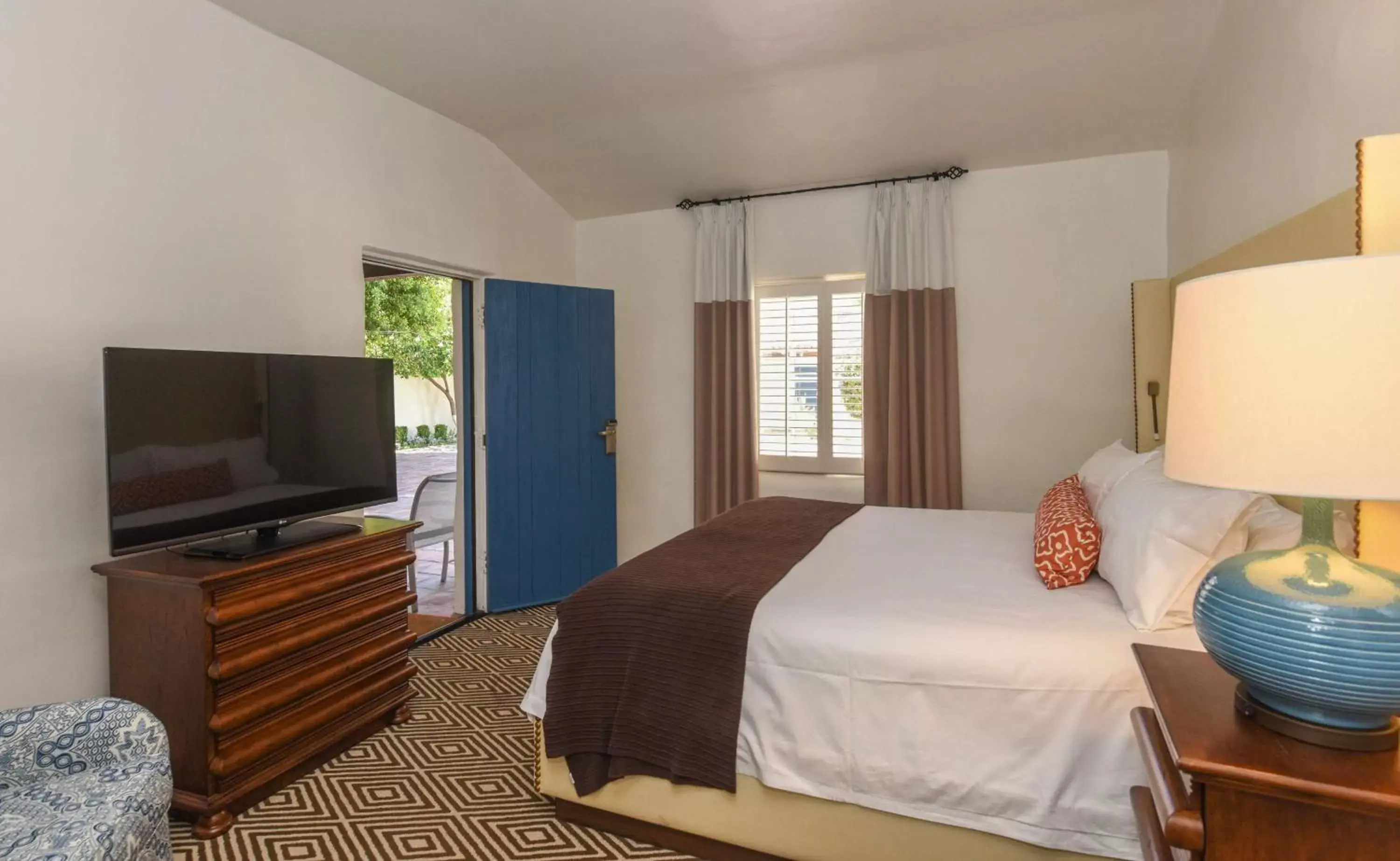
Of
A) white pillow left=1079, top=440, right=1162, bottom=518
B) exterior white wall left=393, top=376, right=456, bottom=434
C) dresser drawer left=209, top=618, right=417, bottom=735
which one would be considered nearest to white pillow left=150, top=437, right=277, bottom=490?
dresser drawer left=209, top=618, right=417, bottom=735

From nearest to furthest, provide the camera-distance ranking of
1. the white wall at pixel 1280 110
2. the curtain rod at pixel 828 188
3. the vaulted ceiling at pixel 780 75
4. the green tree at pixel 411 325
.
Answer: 1. the white wall at pixel 1280 110
2. the vaulted ceiling at pixel 780 75
3. the curtain rod at pixel 828 188
4. the green tree at pixel 411 325

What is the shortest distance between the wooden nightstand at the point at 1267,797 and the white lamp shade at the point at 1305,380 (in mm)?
363

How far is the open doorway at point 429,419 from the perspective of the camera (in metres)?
4.22

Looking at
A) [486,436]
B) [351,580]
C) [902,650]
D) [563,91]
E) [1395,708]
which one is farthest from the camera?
[486,436]

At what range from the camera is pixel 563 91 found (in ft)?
11.4

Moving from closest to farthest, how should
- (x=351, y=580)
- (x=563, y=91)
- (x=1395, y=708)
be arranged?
(x=1395, y=708), (x=351, y=580), (x=563, y=91)

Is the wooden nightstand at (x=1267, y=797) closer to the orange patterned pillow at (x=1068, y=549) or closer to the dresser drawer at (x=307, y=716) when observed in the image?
the orange patterned pillow at (x=1068, y=549)

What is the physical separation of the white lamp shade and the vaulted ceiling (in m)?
2.29

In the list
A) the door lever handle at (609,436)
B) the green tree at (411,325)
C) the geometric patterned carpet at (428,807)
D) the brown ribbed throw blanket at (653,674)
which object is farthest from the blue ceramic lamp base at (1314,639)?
the green tree at (411,325)

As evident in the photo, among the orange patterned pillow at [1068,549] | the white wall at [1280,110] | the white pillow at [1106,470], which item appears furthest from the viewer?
the white pillow at [1106,470]

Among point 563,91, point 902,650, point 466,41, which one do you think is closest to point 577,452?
point 563,91

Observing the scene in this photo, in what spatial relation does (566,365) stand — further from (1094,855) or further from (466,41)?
(1094,855)

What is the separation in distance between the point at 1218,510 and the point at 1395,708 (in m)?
0.80

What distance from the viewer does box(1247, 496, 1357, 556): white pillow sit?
162cm
